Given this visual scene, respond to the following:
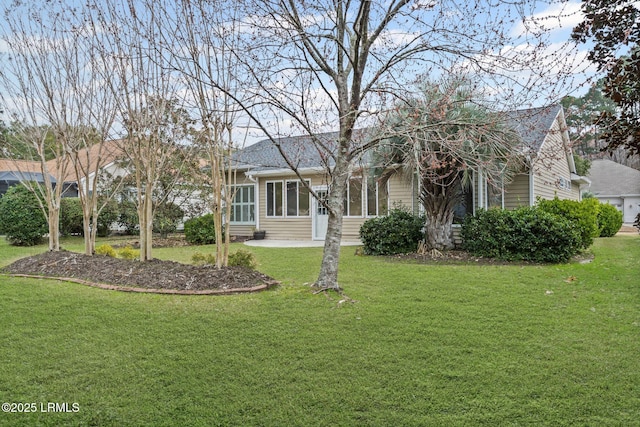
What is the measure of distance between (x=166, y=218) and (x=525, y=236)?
445 inches

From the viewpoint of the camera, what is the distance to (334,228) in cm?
627

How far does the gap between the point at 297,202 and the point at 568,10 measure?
39.5 ft

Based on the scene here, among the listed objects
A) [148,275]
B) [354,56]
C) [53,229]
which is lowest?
[148,275]

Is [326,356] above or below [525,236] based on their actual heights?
below

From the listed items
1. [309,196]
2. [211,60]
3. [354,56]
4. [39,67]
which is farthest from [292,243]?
[354,56]

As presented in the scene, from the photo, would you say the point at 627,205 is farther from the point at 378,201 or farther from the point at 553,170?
the point at 378,201

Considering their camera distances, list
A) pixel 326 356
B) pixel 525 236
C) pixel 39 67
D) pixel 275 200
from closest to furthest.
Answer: pixel 326 356, pixel 39 67, pixel 525 236, pixel 275 200

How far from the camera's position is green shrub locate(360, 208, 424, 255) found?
1079 centimetres

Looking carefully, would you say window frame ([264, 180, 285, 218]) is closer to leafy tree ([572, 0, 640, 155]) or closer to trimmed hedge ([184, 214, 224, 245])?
trimmed hedge ([184, 214, 224, 245])

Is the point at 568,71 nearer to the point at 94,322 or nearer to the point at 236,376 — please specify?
Result: the point at 236,376

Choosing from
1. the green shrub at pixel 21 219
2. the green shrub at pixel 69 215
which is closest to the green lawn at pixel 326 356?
the green shrub at pixel 21 219

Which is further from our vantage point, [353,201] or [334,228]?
[353,201]

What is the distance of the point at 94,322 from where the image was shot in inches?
182

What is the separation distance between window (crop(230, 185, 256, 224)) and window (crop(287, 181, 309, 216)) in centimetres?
183
